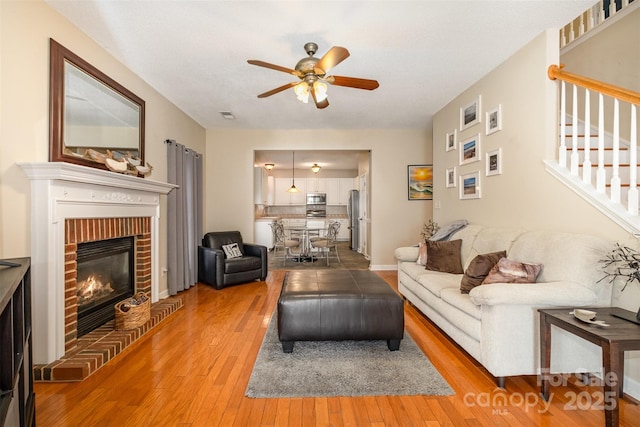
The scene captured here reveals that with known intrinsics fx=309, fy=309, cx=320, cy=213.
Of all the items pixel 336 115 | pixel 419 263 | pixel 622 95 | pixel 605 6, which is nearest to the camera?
pixel 622 95

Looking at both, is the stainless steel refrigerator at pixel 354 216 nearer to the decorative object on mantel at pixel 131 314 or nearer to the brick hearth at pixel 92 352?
the brick hearth at pixel 92 352

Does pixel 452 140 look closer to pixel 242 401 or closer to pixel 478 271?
pixel 478 271

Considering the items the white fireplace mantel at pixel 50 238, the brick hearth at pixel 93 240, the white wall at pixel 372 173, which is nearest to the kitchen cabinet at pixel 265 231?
the white wall at pixel 372 173

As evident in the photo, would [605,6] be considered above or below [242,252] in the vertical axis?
above

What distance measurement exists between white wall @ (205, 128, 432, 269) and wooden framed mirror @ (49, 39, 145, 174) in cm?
240

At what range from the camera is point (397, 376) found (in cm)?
216

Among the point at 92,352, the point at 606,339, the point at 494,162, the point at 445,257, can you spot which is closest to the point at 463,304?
the point at 606,339

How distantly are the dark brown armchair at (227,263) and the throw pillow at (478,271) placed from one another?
326cm

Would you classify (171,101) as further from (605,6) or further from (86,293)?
(605,6)

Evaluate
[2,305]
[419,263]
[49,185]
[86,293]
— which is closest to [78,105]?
[49,185]

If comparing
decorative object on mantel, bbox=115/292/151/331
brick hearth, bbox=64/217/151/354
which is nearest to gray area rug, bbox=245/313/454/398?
decorative object on mantel, bbox=115/292/151/331

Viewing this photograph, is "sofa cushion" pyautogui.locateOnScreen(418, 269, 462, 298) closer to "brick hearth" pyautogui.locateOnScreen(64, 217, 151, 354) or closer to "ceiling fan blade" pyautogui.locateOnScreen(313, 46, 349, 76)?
"ceiling fan blade" pyautogui.locateOnScreen(313, 46, 349, 76)

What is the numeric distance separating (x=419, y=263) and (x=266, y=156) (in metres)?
6.10

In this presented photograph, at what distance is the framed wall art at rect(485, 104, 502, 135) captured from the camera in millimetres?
3258
